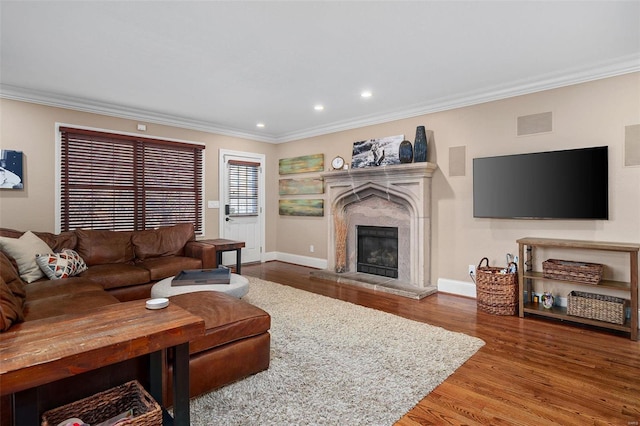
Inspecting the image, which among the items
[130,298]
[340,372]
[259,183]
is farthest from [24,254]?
[259,183]

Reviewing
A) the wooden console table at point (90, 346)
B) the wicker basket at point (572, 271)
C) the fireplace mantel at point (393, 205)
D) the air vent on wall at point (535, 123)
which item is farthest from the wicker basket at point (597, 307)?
the wooden console table at point (90, 346)

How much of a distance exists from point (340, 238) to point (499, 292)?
2.47 meters

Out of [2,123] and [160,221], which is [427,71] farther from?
[2,123]

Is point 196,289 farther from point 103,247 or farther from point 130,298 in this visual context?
point 103,247

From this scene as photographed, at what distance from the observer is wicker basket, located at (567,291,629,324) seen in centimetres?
303

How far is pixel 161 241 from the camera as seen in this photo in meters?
4.55

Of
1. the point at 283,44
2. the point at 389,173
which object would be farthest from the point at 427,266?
the point at 283,44

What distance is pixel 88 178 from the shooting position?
450cm

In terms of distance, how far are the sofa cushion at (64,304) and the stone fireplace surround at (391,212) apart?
3.12 m

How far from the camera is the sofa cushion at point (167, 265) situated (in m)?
3.90

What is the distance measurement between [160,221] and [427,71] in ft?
13.9

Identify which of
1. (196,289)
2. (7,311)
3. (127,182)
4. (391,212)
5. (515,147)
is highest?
(515,147)

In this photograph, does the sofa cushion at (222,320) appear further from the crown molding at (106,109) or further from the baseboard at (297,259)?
the baseboard at (297,259)

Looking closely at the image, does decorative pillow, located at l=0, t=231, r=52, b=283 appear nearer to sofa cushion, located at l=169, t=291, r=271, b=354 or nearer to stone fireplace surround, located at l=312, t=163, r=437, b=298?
sofa cushion, located at l=169, t=291, r=271, b=354
